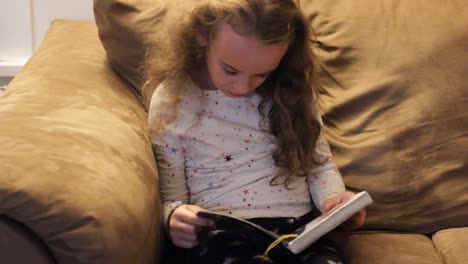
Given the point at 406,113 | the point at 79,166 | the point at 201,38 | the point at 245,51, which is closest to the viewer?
the point at 79,166

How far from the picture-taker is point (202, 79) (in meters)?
1.22

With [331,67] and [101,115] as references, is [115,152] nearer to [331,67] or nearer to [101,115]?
[101,115]

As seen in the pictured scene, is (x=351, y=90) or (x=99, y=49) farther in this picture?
(x=99, y=49)

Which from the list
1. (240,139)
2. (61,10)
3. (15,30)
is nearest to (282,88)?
(240,139)

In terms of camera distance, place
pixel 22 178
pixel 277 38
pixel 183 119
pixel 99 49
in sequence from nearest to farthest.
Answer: pixel 22 178
pixel 277 38
pixel 183 119
pixel 99 49

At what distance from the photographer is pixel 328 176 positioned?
1.23 m

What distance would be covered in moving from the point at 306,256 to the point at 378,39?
51cm

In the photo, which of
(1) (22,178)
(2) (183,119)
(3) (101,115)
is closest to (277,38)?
(2) (183,119)

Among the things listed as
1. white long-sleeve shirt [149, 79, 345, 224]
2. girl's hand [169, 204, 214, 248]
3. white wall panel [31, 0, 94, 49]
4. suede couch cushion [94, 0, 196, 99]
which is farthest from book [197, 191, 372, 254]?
white wall panel [31, 0, 94, 49]

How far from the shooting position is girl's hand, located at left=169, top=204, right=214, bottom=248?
3.54 feet

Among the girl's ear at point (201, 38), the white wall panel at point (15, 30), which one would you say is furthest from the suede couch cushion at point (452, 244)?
the white wall panel at point (15, 30)

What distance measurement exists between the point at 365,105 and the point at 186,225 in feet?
1.60

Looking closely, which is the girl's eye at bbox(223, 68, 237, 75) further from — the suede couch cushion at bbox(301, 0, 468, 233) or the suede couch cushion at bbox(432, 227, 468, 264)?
the suede couch cushion at bbox(432, 227, 468, 264)

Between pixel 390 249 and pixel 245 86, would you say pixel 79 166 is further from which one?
pixel 390 249
